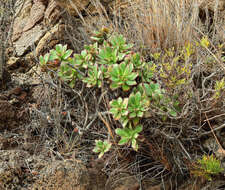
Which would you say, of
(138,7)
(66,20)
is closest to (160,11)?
(138,7)

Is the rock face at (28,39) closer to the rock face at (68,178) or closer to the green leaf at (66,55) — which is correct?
the green leaf at (66,55)

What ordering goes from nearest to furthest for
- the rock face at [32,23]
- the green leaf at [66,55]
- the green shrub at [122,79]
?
the green shrub at [122,79] → the green leaf at [66,55] → the rock face at [32,23]

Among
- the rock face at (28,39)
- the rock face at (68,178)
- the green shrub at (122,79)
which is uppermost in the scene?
the rock face at (28,39)

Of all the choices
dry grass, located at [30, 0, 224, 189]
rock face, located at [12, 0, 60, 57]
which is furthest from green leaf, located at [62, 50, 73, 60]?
rock face, located at [12, 0, 60, 57]

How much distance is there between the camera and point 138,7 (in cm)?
296

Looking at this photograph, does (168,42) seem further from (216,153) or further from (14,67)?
(14,67)

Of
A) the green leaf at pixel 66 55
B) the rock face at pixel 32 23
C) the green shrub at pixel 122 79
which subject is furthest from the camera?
the rock face at pixel 32 23

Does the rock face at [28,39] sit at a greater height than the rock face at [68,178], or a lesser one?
greater

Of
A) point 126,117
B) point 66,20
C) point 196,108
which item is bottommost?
point 196,108

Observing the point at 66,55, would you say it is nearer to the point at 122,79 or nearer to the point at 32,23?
the point at 122,79

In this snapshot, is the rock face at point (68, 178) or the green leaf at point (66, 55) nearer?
the rock face at point (68, 178)

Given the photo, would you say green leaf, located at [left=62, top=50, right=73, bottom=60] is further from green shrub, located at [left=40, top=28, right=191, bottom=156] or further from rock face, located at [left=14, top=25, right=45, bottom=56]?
rock face, located at [left=14, top=25, right=45, bottom=56]

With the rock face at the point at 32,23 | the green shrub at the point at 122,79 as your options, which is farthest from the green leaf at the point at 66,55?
the rock face at the point at 32,23

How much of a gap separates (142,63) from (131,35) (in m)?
0.93
